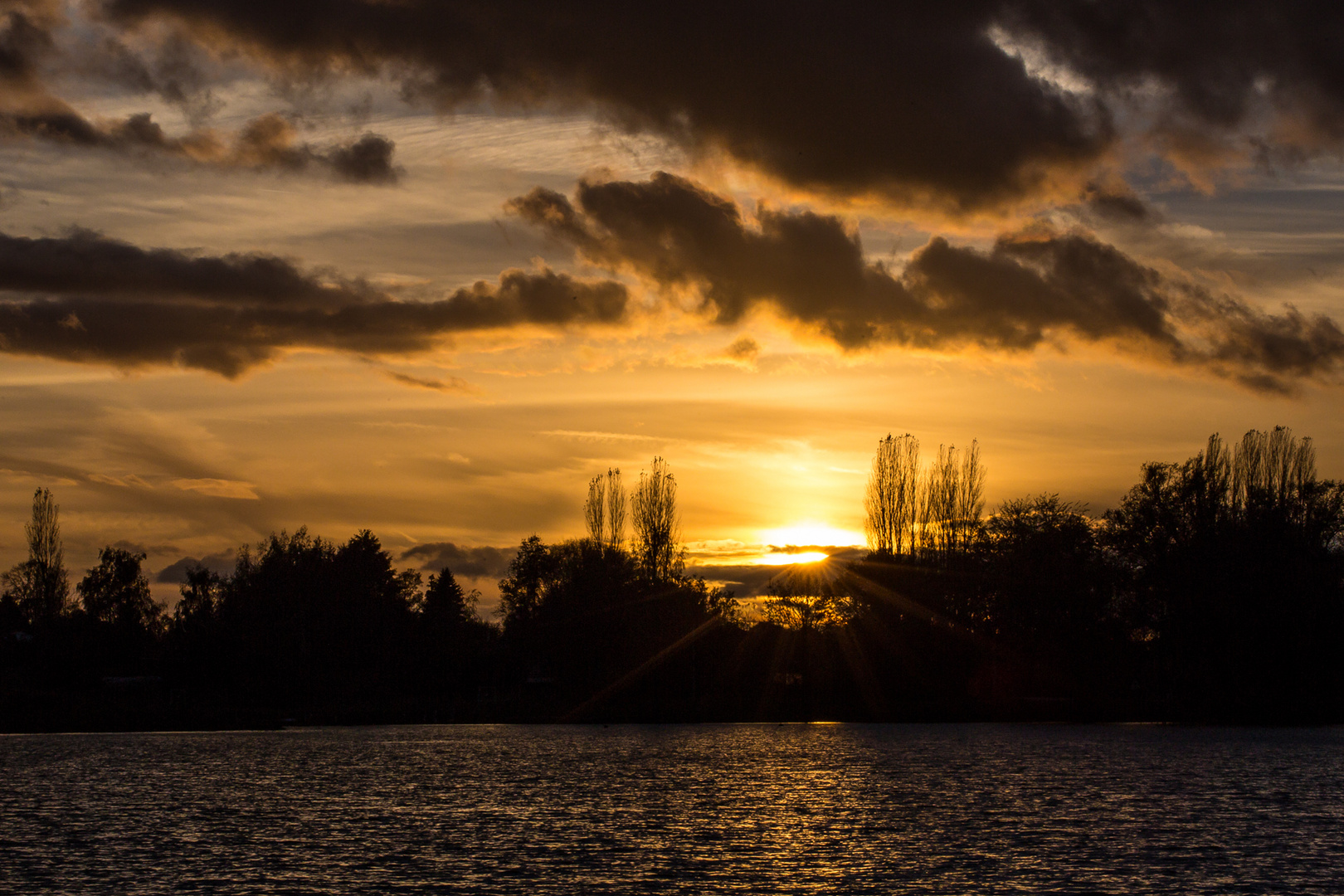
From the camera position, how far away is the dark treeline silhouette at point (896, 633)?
102125mm

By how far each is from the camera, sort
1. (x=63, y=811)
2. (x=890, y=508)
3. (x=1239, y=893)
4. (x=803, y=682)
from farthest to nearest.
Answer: (x=890, y=508), (x=803, y=682), (x=63, y=811), (x=1239, y=893)

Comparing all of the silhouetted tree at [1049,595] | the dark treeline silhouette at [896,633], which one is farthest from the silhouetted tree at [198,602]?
the silhouetted tree at [1049,595]

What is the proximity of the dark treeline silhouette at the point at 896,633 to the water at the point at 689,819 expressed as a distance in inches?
803

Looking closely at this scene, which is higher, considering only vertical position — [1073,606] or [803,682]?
[1073,606]

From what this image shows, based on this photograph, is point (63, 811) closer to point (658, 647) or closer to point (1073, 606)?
point (658, 647)

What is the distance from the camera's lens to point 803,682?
113125 millimetres

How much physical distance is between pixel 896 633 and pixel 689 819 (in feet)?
226

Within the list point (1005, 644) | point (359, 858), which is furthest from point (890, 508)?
point (359, 858)

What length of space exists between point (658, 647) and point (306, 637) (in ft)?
136

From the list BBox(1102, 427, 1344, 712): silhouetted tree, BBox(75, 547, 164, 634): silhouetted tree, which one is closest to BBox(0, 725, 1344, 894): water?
BBox(1102, 427, 1344, 712): silhouetted tree

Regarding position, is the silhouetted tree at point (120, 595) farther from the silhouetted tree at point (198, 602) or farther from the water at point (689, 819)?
the water at point (689, 819)

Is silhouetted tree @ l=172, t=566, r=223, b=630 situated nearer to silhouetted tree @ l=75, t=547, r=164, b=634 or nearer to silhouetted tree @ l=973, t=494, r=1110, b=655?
Answer: silhouetted tree @ l=75, t=547, r=164, b=634

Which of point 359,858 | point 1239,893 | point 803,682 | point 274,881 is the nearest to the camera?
point 1239,893

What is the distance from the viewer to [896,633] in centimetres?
11062
